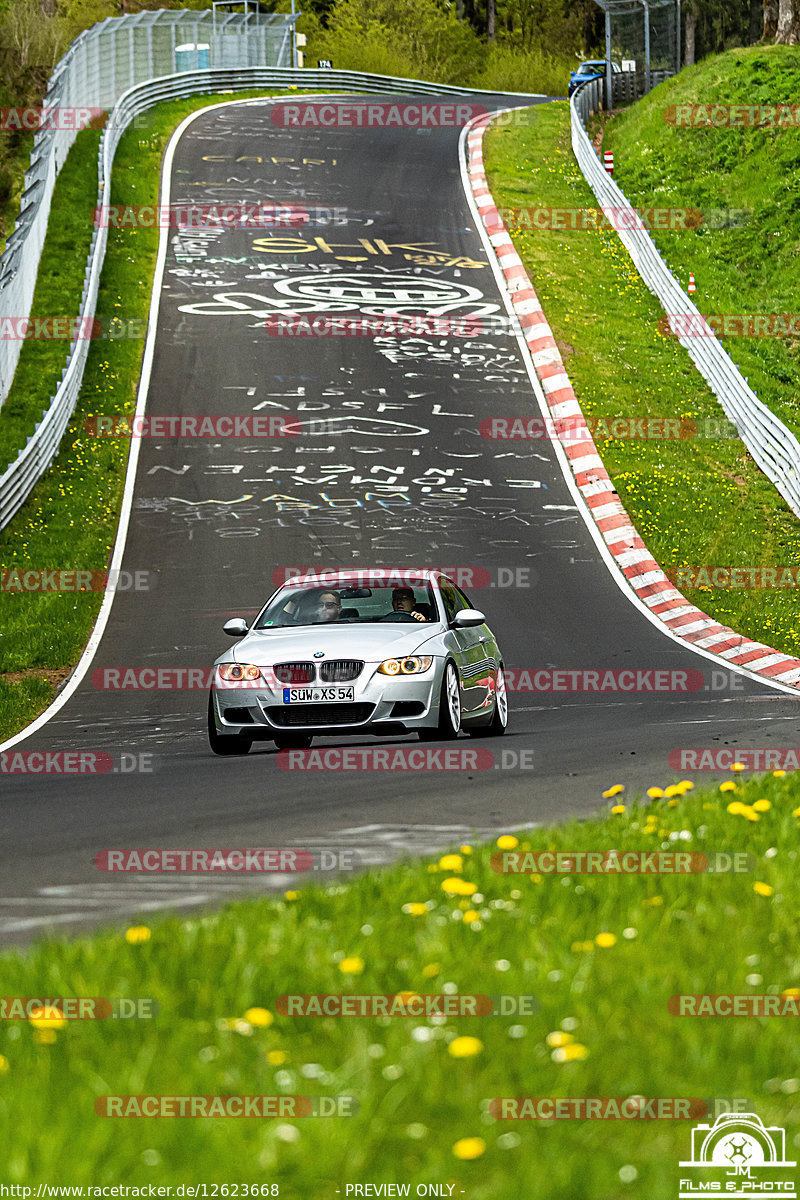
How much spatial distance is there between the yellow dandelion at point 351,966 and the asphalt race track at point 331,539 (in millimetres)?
1500

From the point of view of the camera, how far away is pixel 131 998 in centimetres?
419

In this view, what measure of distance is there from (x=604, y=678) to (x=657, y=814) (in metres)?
7.59

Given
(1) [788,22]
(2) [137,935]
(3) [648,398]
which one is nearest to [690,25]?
(1) [788,22]

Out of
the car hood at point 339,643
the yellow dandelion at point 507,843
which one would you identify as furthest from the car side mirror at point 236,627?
the yellow dandelion at point 507,843

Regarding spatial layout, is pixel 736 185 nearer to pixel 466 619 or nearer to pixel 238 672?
pixel 466 619

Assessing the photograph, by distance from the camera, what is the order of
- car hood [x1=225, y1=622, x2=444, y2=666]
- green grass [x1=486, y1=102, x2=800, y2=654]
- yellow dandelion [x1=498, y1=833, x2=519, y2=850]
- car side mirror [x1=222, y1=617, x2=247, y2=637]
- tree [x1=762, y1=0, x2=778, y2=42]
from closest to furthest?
yellow dandelion [x1=498, y1=833, x2=519, y2=850] < car hood [x1=225, y1=622, x2=444, y2=666] < car side mirror [x1=222, y1=617, x2=247, y2=637] < green grass [x1=486, y1=102, x2=800, y2=654] < tree [x1=762, y1=0, x2=778, y2=42]

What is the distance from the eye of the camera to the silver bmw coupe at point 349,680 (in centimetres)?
1027

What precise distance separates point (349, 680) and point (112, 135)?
34408 mm

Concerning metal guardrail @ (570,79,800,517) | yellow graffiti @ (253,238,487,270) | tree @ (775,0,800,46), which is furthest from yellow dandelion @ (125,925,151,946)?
tree @ (775,0,800,46)

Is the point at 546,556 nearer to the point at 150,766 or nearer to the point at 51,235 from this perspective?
the point at 150,766

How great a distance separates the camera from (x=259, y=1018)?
397cm

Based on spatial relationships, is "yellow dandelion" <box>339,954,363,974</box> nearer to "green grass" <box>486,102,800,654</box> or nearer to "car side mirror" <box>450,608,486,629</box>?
"car side mirror" <box>450,608,486,629</box>

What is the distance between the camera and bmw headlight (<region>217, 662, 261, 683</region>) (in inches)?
410

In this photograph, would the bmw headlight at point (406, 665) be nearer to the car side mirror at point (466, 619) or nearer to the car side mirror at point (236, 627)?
the car side mirror at point (466, 619)
